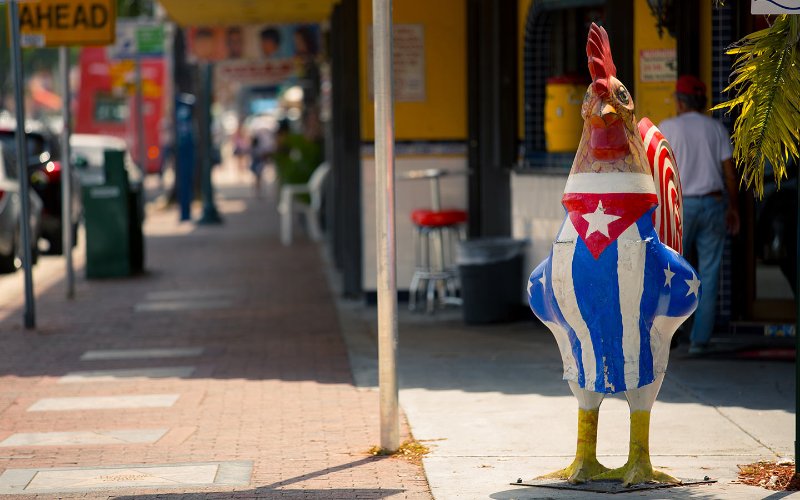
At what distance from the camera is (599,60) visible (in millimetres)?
6309

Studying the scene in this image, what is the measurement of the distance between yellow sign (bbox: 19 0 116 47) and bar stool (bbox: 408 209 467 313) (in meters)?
3.44

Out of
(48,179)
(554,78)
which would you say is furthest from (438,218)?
(48,179)

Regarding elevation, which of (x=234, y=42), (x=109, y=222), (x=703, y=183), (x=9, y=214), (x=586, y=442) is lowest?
(x=586, y=442)

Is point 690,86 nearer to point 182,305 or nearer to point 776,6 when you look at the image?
point 776,6

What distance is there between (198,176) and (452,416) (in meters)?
23.9

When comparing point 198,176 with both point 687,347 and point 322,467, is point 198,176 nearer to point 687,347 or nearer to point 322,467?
point 687,347

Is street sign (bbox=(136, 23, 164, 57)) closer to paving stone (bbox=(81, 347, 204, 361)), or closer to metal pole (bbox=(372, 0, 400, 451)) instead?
paving stone (bbox=(81, 347, 204, 361))

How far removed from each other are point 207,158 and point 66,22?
38.7ft

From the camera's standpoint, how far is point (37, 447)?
785 cm

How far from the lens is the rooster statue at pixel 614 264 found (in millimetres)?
6277

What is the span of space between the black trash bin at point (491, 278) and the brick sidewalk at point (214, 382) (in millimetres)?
1179

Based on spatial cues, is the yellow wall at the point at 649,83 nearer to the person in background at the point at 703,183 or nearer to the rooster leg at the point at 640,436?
the person in background at the point at 703,183

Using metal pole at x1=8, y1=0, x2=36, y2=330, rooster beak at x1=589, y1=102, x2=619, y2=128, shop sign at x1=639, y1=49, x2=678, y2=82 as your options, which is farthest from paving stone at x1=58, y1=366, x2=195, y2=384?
rooster beak at x1=589, y1=102, x2=619, y2=128

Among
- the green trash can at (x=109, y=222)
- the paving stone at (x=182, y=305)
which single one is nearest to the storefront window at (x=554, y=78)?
the paving stone at (x=182, y=305)
